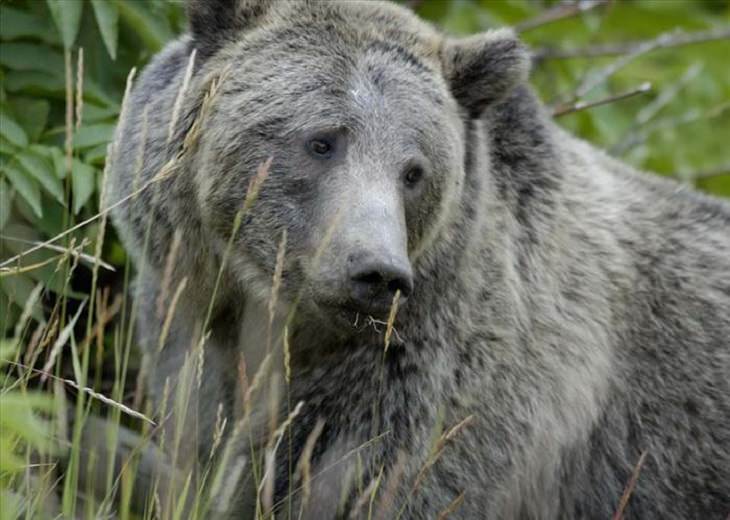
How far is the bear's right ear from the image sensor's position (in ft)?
16.1

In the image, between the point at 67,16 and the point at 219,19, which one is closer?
the point at 219,19

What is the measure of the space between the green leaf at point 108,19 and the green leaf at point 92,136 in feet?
1.07

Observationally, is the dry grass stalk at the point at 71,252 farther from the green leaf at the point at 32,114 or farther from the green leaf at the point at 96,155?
the green leaf at the point at 32,114

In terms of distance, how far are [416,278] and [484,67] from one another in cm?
87

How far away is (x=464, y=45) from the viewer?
506cm

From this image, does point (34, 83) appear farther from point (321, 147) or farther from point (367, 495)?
point (367, 495)

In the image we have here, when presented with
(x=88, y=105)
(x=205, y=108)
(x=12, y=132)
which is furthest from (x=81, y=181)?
(x=205, y=108)

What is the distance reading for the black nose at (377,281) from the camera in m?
4.08

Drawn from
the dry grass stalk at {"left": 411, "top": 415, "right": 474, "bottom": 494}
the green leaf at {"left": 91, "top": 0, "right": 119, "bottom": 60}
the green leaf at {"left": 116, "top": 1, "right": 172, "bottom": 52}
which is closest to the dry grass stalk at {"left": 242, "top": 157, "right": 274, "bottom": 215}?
the dry grass stalk at {"left": 411, "top": 415, "right": 474, "bottom": 494}

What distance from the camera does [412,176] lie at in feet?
15.5

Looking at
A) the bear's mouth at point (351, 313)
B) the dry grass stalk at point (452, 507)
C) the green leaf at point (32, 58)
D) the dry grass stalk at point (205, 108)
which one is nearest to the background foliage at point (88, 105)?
the green leaf at point (32, 58)

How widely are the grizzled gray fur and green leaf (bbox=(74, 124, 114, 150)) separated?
0.46 m

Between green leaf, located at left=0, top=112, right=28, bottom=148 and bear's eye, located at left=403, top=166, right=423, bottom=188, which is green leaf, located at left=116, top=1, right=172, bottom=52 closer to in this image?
green leaf, located at left=0, top=112, right=28, bottom=148

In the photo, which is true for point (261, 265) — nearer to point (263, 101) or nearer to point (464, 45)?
point (263, 101)
